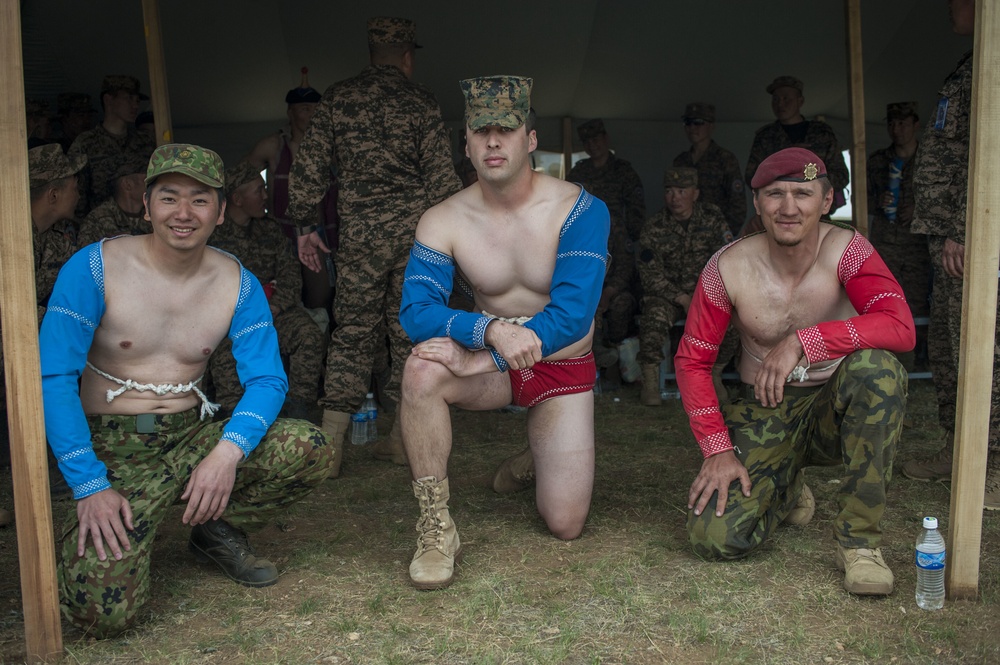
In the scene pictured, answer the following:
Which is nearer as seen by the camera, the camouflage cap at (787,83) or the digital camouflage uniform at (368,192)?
the digital camouflage uniform at (368,192)

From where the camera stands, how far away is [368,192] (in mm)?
4973

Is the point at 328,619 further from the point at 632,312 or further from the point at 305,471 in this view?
the point at 632,312

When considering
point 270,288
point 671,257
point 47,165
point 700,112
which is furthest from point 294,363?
point 700,112

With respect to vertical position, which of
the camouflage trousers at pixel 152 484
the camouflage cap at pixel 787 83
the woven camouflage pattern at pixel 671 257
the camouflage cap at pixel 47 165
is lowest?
the camouflage trousers at pixel 152 484

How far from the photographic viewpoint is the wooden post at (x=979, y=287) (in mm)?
2793

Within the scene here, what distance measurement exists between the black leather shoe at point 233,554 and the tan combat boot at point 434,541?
513 mm

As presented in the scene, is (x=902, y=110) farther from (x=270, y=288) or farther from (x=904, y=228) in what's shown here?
(x=270, y=288)

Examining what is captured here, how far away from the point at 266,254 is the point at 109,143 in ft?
5.24

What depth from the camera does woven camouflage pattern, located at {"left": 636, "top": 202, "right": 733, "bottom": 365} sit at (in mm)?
6746

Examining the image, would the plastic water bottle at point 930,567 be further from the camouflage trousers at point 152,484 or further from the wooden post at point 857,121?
the wooden post at point 857,121

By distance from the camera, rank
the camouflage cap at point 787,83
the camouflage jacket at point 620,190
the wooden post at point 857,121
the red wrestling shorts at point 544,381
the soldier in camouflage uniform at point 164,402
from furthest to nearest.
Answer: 1. the camouflage jacket at point 620,190
2. the camouflage cap at point 787,83
3. the wooden post at point 857,121
4. the red wrestling shorts at point 544,381
5. the soldier in camouflage uniform at point 164,402

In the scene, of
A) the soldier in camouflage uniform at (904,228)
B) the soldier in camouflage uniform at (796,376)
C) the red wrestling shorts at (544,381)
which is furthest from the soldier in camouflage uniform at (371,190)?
the soldier in camouflage uniform at (904,228)

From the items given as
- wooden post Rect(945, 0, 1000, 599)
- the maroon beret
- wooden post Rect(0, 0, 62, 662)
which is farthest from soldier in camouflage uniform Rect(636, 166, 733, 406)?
wooden post Rect(0, 0, 62, 662)

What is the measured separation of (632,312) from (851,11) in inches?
104
